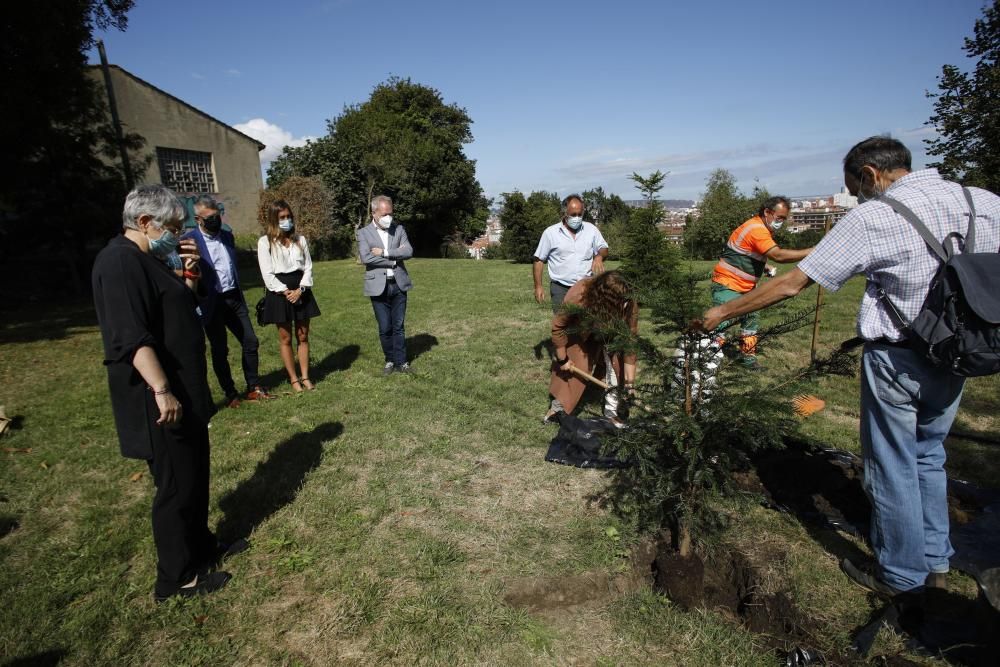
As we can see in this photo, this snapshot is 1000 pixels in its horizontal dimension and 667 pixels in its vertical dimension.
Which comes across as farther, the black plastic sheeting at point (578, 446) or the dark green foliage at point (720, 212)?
the dark green foliage at point (720, 212)

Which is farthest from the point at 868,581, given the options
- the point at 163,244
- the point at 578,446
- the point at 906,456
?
the point at 163,244

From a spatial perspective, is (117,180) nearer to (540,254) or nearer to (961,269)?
(540,254)

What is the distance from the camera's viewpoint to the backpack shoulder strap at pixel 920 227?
7.42 feet

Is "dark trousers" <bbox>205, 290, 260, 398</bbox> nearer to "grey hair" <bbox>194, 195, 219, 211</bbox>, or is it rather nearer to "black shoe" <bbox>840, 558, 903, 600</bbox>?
"grey hair" <bbox>194, 195, 219, 211</bbox>

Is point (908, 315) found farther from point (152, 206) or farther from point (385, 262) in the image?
point (385, 262)

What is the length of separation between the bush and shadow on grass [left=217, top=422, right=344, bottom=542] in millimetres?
21546

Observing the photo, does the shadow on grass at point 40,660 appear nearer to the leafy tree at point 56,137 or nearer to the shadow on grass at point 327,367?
the shadow on grass at point 327,367

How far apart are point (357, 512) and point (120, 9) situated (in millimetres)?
12796

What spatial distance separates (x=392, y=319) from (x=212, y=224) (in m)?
2.20

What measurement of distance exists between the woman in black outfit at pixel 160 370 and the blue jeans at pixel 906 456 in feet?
11.1

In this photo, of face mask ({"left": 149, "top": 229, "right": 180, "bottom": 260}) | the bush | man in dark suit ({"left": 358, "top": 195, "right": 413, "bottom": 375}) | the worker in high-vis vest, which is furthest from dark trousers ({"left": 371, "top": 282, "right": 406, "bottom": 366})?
the bush

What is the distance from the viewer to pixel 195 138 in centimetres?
2397

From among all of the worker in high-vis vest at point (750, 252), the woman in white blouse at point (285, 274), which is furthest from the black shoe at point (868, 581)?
the woman in white blouse at point (285, 274)

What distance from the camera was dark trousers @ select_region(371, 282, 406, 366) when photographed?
6375mm
